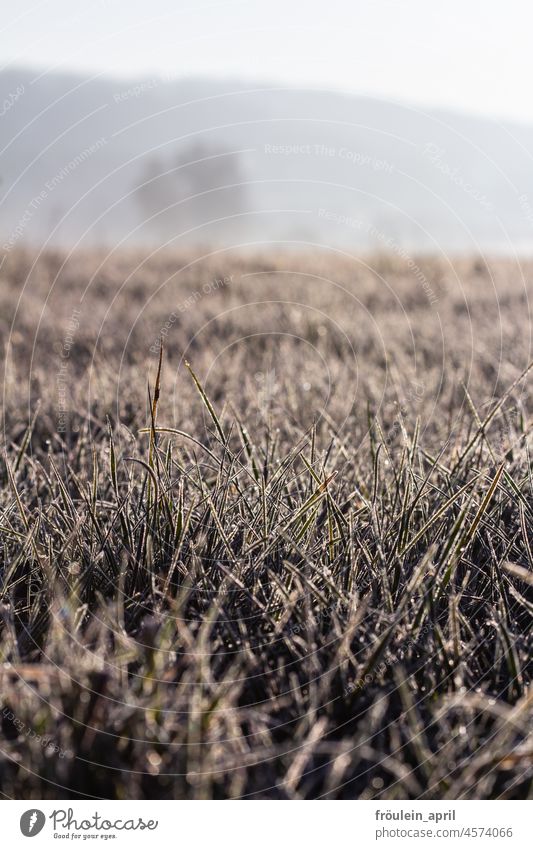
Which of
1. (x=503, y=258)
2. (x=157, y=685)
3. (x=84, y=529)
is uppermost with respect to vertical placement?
(x=503, y=258)

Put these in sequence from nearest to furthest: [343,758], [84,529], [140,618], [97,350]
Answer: [343,758] → [140,618] → [84,529] → [97,350]

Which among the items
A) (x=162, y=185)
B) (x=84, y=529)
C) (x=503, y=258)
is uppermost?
(x=162, y=185)

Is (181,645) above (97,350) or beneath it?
beneath

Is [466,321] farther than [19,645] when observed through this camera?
Yes

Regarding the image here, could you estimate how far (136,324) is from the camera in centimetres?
418

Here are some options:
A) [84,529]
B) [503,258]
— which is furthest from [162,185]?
[84,529]

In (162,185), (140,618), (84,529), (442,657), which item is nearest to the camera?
(442,657)

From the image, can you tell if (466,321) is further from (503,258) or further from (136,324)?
(503,258)

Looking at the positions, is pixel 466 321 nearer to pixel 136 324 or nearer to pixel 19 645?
pixel 136 324

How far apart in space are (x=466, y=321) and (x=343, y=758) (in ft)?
12.0

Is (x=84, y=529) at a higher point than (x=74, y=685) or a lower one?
higher

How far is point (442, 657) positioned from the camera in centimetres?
123
